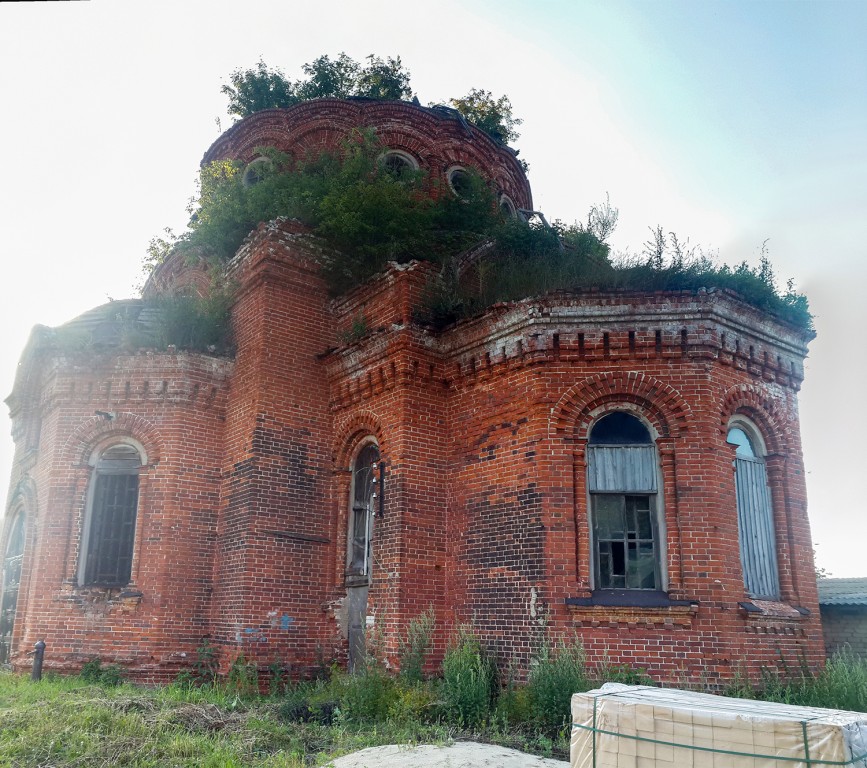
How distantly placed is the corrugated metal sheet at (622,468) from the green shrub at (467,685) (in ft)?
8.27

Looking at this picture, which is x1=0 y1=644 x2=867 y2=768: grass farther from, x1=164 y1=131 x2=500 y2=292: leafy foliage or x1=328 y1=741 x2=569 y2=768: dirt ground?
x1=164 y1=131 x2=500 y2=292: leafy foliage

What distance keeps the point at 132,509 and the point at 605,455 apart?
737 cm

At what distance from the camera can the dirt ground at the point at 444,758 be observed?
270 inches

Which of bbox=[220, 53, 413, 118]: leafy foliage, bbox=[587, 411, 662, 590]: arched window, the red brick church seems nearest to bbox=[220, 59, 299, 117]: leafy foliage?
bbox=[220, 53, 413, 118]: leafy foliage

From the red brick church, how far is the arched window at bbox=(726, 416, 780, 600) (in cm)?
4

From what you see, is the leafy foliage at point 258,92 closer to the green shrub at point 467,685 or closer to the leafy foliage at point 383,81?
the leafy foliage at point 383,81

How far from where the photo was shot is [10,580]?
14.0m

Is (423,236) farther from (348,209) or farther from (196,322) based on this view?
(196,322)

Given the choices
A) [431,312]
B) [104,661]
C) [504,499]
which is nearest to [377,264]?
[431,312]

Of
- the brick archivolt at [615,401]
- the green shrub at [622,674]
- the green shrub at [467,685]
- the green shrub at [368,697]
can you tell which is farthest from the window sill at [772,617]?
the green shrub at [368,697]

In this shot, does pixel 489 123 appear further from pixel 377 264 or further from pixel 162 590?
pixel 162 590

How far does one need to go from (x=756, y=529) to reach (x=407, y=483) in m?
4.57

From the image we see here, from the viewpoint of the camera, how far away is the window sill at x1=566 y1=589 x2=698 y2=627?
29.4 feet

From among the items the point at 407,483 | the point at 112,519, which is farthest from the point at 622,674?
the point at 112,519
